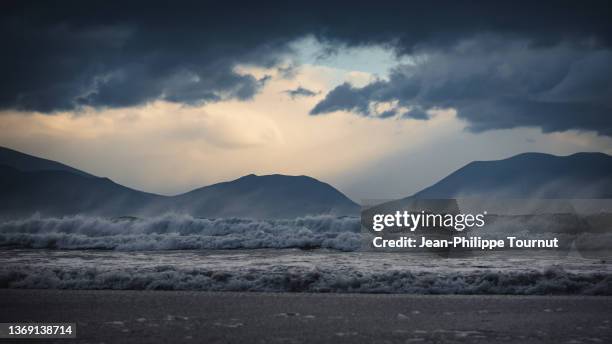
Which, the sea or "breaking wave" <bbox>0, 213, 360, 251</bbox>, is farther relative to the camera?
"breaking wave" <bbox>0, 213, 360, 251</bbox>

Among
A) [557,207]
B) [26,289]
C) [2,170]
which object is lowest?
[26,289]

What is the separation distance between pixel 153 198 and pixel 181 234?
18.8m

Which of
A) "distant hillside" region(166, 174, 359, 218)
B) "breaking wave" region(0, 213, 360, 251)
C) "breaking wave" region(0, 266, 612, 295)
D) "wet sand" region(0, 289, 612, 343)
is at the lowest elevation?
"wet sand" region(0, 289, 612, 343)

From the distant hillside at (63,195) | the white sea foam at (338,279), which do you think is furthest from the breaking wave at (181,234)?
the distant hillside at (63,195)

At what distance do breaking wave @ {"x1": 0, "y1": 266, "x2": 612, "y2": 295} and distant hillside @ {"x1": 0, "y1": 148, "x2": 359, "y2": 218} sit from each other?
26.2m

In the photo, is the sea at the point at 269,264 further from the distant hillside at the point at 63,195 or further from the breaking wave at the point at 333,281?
the distant hillside at the point at 63,195

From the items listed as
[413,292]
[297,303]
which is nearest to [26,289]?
[297,303]

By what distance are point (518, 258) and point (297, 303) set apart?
832 centimetres

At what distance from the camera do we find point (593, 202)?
2858 centimetres

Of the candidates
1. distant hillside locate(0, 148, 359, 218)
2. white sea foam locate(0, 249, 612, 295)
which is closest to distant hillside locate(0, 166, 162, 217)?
distant hillside locate(0, 148, 359, 218)

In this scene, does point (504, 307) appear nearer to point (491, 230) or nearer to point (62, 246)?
point (491, 230)

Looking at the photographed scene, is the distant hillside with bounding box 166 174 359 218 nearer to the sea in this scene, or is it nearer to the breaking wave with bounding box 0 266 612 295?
the sea

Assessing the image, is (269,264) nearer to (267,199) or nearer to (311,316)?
(311,316)

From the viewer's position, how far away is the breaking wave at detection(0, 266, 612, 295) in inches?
407
